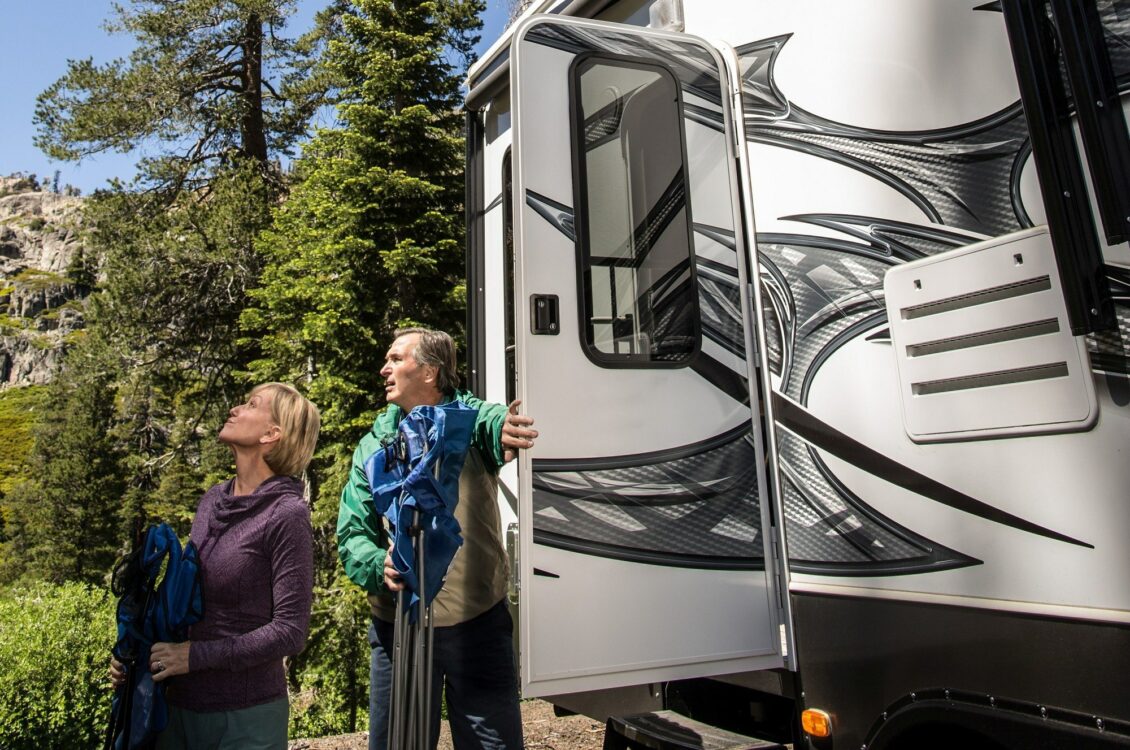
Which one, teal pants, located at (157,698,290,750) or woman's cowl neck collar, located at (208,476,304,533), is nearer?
teal pants, located at (157,698,290,750)

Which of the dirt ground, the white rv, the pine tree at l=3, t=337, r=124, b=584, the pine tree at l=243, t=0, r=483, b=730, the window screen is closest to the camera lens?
the white rv

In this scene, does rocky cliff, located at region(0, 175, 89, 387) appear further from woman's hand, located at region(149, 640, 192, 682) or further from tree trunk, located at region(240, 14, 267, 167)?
woman's hand, located at region(149, 640, 192, 682)

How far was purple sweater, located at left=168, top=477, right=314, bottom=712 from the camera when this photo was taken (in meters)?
2.15

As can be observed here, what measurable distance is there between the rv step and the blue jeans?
32cm

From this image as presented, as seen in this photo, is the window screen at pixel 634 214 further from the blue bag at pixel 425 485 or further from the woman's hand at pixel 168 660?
the woman's hand at pixel 168 660

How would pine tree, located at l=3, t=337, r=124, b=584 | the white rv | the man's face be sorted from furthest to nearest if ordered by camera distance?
1. pine tree, located at l=3, t=337, r=124, b=584
2. the man's face
3. the white rv

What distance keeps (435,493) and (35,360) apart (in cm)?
9113

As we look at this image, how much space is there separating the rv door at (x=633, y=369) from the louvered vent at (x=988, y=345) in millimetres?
620

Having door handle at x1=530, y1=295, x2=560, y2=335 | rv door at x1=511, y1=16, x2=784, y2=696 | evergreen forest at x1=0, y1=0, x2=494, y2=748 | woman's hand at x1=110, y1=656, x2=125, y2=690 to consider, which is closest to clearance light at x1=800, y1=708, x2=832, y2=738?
rv door at x1=511, y1=16, x2=784, y2=696

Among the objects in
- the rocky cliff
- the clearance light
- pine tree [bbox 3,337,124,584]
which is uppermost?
the rocky cliff

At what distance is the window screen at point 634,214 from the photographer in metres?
2.50

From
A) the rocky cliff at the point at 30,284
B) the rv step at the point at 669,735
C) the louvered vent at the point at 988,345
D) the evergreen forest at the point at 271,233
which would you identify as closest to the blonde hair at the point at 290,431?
the rv step at the point at 669,735

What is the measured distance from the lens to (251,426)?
242 centimetres

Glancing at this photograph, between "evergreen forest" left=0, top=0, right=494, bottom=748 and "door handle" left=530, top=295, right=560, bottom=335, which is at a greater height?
"evergreen forest" left=0, top=0, right=494, bottom=748
